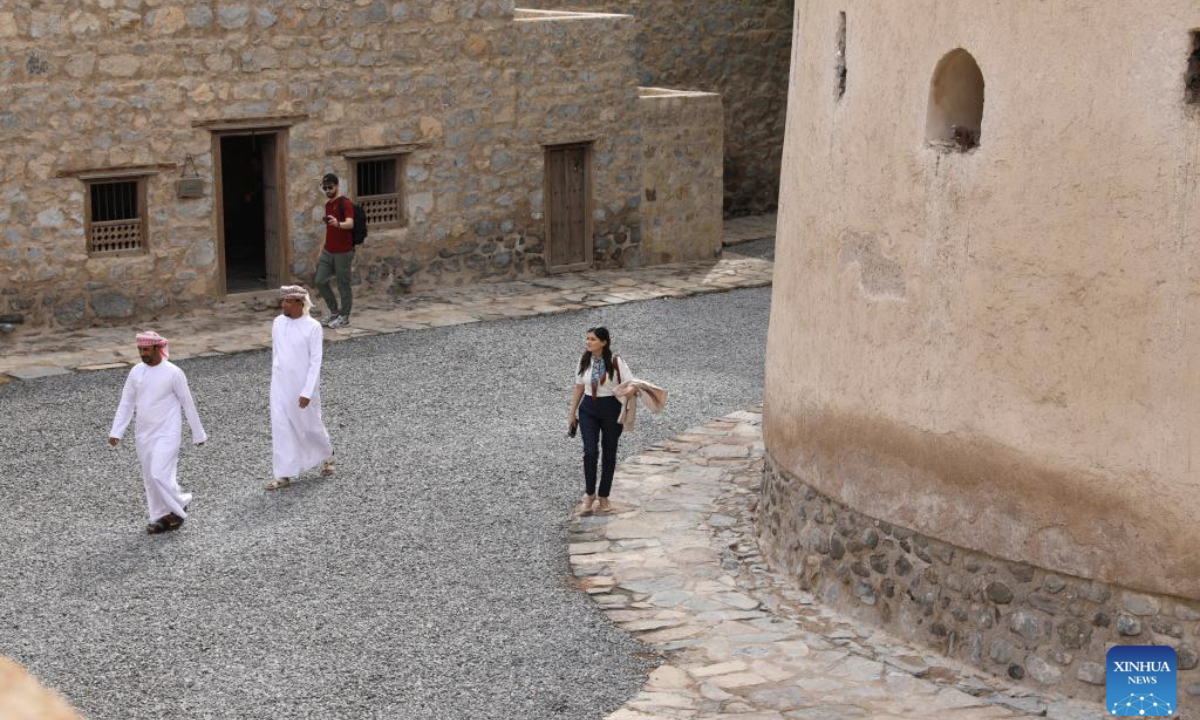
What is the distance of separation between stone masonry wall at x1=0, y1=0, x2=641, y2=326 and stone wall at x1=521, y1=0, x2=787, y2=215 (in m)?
3.66

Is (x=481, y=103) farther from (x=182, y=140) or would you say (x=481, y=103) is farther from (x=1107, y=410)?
(x=1107, y=410)

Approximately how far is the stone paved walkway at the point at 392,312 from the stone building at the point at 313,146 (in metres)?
0.26

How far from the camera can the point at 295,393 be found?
39.1 feet

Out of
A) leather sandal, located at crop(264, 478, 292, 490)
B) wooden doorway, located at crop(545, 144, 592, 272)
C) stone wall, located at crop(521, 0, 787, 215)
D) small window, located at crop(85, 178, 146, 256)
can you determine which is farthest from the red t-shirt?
stone wall, located at crop(521, 0, 787, 215)

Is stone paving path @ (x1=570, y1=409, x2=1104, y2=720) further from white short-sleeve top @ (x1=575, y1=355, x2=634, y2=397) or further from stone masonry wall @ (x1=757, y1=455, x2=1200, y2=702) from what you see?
white short-sleeve top @ (x1=575, y1=355, x2=634, y2=397)

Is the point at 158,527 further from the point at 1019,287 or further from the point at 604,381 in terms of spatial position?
the point at 1019,287

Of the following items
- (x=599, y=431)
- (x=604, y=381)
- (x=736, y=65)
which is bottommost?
(x=599, y=431)

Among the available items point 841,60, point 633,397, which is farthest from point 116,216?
point 841,60

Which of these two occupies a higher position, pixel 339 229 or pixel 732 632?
pixel 339 229

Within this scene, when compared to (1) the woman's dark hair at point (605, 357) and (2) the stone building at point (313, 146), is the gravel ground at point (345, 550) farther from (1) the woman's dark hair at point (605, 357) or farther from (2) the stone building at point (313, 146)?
(2) the stone building at point (313, 146)

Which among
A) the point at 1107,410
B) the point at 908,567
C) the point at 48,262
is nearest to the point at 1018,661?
the point at 908,567

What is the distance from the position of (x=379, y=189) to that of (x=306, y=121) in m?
1.33

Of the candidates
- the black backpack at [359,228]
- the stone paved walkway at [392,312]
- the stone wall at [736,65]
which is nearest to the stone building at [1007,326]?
the stone paved walkway at [392,312]

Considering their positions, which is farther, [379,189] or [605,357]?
[379,189]
